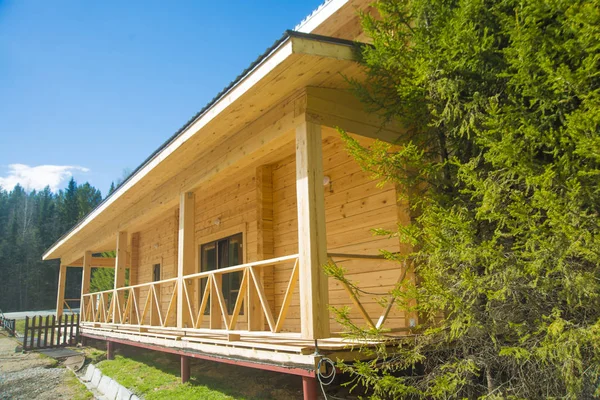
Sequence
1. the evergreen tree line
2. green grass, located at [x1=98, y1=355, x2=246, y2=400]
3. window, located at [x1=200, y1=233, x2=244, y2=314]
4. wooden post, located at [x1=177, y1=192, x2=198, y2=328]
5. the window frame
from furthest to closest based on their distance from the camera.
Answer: the evergreen tree line, window, located at [x1=200, y1=233, x2=244, y2=314], the window frame, wooden post, located at [x1=177, y1=192, x2=198, y2=328], green grass, located at [x1=98, y1=355, x2=246, y2=400]

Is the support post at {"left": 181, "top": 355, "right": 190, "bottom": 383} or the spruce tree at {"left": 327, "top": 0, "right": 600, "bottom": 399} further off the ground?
the spruce tree at {"left": 327, "top": 0, "right": 600, "bottom": 399}

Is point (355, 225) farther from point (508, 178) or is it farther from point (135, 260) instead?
point (135, 260)

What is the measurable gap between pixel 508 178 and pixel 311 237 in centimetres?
178

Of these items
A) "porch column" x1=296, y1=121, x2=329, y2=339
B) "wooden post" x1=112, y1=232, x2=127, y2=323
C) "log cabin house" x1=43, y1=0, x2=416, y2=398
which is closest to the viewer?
"porch column" x1=296, y1=121, x2=329, y2=339

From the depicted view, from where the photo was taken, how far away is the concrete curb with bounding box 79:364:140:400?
6.96 meters

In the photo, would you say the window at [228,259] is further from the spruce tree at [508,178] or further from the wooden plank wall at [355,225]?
the spruce tree at [508,178]

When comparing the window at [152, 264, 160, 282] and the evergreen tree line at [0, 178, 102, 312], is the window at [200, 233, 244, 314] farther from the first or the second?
the evergreen tree line at [0, 178, 102, 312]

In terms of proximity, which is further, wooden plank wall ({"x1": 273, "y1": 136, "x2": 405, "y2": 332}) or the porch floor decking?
wooden plank wall ({"x1": 273, "y1": 136, "x2": 405, "y2": 332})

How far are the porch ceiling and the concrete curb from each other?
119 inches

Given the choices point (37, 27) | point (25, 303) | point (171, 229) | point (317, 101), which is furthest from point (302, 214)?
point (25, 303)

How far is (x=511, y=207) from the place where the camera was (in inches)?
123

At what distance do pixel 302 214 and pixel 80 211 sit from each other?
60929 millimetres

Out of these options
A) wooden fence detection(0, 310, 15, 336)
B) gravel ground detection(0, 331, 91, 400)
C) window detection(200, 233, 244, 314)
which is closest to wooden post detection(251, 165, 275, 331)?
window detection(200, 233, 244, 314)

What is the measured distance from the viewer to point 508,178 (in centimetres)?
Result: 344
